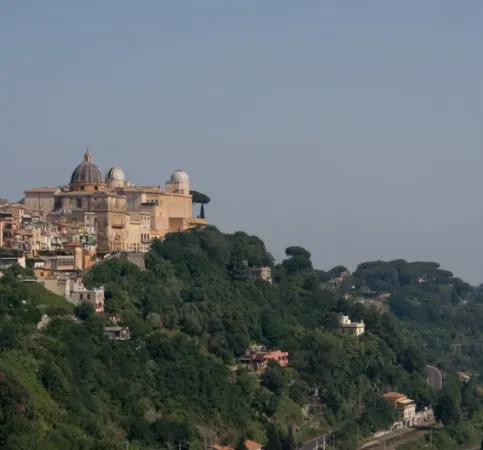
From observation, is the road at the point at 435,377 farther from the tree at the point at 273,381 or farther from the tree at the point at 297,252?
the tree at the point at 273,381

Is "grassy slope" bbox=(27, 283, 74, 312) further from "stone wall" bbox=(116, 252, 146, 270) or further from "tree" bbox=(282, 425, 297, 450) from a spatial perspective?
"tree" bbox=(282, 425, 297, 450)

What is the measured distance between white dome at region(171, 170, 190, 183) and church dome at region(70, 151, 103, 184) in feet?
17.6

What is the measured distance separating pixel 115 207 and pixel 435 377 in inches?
766

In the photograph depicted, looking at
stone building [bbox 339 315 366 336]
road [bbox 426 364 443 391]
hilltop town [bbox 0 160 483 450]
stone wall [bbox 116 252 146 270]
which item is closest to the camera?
hilltop town [bbox 0 160 483 450]

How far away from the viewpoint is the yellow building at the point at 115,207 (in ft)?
215

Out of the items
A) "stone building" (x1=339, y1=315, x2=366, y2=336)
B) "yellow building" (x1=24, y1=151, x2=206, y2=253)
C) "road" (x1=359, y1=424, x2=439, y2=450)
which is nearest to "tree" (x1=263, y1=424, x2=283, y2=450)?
"road" (x1=359, y1=424, x2=439, y2=450)

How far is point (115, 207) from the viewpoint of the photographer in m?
66.1

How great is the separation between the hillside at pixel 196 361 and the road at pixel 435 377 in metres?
1.17

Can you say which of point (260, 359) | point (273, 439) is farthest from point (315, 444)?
point (260, 359)

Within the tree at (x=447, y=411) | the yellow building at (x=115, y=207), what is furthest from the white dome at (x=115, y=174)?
the tree at (x=447, y=411)

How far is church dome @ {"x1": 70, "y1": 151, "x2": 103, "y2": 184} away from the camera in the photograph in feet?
221

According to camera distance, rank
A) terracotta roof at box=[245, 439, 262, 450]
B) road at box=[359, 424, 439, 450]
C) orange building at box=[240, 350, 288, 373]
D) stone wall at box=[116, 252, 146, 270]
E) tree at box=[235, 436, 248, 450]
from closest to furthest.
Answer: tree at box=[235, 436, 248, 450] < terracotta roof at box=[245, 439, 262, 450] < orange building at box=[240, 350, 288, 373] < road at box=[359, 424, 439, 450] < stone wall at box=[116, 252, 146, 270]

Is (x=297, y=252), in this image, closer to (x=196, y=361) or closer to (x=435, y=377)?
(x=435, y=377)

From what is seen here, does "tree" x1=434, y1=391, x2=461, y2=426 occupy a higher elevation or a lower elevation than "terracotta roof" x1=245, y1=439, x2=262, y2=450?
higher
